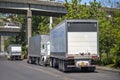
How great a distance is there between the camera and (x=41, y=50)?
47875mm

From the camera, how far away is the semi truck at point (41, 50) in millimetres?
45594

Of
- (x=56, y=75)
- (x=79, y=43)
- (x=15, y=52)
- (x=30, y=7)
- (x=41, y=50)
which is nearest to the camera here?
(x=56, y=75)

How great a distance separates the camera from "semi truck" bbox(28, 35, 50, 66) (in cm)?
4559

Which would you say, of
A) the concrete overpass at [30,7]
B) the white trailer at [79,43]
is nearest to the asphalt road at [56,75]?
the white trailer at [79,43]

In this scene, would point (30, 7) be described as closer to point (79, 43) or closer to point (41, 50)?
point (41, 50)

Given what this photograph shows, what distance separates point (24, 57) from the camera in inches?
3329

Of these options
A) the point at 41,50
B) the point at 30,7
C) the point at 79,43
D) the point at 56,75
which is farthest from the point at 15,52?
the point at 56,75

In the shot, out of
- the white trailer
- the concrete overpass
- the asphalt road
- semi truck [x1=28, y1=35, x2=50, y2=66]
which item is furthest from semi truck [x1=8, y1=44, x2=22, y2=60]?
the white trailer

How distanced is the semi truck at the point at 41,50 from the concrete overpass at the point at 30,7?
28.4 m

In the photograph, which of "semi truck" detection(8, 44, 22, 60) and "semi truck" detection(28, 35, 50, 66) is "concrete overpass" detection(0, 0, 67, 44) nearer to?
"semi truck" detection(8, 44, 22, 60)

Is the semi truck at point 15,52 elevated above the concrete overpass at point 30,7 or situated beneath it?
situated beneath

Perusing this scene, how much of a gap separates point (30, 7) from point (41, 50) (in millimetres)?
38489

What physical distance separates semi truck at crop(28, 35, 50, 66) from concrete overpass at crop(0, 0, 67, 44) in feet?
93.3

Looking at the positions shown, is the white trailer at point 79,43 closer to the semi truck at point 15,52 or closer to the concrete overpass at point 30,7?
the semi truck at point 15,52
